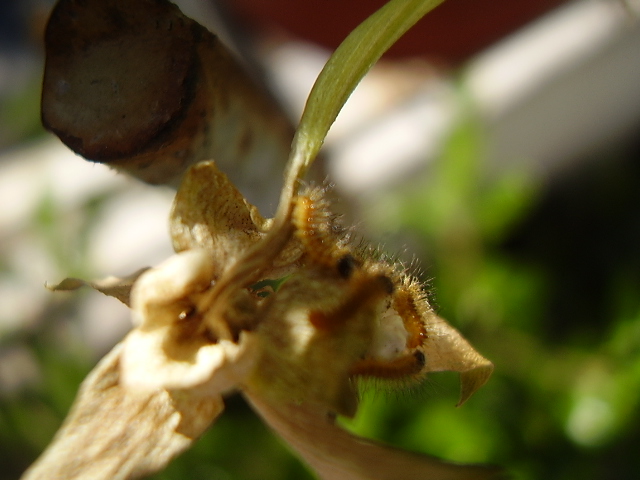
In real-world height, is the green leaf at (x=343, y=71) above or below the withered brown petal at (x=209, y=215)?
above

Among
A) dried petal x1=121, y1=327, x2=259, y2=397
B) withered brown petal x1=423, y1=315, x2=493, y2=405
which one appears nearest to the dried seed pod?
dried petal x1=121, y1=327, x2=259, y2=397

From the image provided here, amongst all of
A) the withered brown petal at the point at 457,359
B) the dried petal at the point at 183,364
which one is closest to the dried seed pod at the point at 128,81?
the dried petal at the point at 183,364

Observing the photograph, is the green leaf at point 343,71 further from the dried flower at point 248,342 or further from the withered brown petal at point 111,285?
the withered brown petal at point 111,285

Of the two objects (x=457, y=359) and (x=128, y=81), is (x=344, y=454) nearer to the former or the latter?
(x=457, y=359)

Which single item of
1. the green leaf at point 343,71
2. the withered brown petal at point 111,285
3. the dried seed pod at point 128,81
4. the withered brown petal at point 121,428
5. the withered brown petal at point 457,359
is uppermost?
the green leaf at point 343,71

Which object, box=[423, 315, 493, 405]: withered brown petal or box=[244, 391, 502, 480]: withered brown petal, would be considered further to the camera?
box=[423, 315, 493, 405]: withered brown petal

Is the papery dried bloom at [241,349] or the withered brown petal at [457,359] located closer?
the papery dried bloom at [241,349]

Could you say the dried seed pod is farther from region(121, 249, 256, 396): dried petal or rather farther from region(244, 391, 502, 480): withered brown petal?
region(244, 391, 502, 480): withered brown petal
